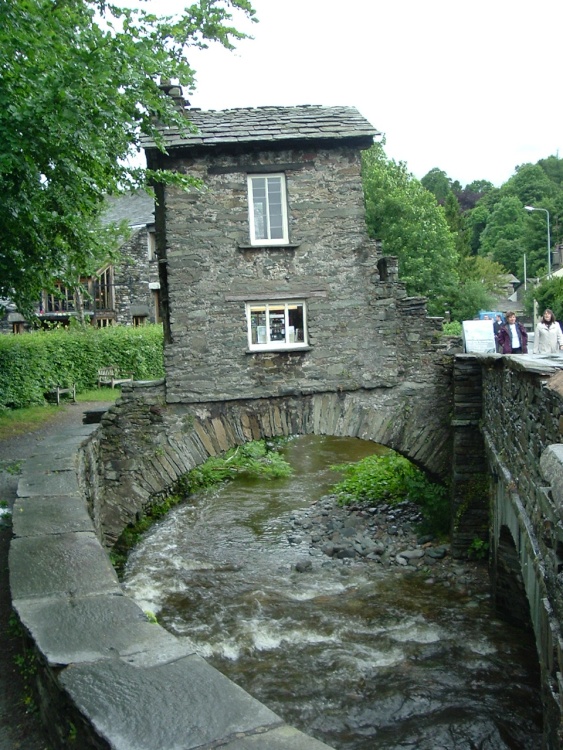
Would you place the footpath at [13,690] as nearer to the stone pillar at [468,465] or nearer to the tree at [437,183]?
the stone pillar at [468,465]

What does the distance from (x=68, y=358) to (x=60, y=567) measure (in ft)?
70.2

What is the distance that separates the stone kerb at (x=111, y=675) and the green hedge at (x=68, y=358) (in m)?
16.7

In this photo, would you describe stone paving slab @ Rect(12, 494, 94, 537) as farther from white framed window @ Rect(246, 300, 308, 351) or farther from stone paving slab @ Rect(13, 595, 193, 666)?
white framed window @ Rect(246, 300, 308, 351)

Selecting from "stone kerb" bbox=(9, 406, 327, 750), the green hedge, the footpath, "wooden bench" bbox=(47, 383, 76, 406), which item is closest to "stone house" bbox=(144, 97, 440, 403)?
the footpath

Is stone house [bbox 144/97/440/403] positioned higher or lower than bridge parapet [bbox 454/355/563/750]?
higher

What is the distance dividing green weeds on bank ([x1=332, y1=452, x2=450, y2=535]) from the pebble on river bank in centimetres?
31

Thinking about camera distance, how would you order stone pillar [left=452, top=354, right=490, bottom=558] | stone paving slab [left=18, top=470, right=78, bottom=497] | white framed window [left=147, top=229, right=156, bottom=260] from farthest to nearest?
white framed window [left=147, top=229, right=156, bottom=260] → stone pillar [left=452, top=354, right=490, bottom=558] → stone paving slab [left=18, top=470, right=78, bottom=497]

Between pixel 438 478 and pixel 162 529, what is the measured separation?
18.7 feet

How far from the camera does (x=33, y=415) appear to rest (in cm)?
1927

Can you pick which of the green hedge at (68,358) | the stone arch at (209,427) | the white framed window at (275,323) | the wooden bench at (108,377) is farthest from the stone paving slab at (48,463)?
the wooden bench at (108,377)

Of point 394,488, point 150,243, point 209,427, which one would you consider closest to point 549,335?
point 394,488

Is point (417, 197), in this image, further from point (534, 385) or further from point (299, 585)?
point (534, 385)

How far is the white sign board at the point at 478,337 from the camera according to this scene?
601 inches

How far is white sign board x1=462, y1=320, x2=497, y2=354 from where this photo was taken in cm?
1527
